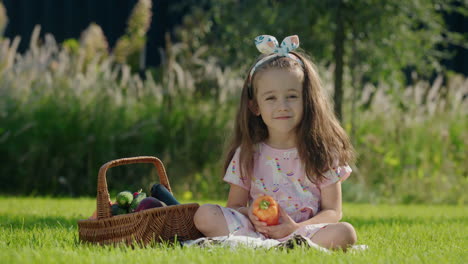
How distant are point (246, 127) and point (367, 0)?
3.98 m

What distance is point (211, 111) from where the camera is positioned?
8.27m

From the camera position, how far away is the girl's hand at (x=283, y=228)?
368 cm

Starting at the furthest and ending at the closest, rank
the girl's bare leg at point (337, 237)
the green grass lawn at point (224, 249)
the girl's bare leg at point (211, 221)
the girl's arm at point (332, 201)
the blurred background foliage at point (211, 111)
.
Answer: the blurred background foliage at point (211, 111) < the girl's arm at point (332, 201) < the girl's bare leg at point (211, 221) < the girl's bare leg at point (337, 237) < the green grass lawn at point (224, 249)

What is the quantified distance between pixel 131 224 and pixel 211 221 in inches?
17.9

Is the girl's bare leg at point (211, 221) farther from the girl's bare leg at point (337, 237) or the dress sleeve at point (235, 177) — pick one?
the girl's bare leg at point (337, 237)

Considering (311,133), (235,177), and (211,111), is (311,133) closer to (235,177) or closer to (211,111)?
(235,177)

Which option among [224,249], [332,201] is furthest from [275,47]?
[224,249]

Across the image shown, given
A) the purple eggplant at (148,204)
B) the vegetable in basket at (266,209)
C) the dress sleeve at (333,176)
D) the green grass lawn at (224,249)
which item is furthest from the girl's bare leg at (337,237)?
the purple eggplant at (148,204)

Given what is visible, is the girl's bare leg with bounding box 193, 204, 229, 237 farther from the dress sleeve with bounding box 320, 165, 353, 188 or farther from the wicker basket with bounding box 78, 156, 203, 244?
the dress sleeve with bounding box 320, 165, 353, 188

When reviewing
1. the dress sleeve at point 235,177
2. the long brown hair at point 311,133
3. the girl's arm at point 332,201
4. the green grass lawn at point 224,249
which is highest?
the long brown hair at point 311,133

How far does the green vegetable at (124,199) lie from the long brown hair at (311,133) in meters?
0.69

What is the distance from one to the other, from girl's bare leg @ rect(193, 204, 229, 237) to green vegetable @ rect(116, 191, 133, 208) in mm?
415

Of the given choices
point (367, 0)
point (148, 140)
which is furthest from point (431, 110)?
point (148, 140)

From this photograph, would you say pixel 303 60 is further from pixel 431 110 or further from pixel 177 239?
pixel 431 110
